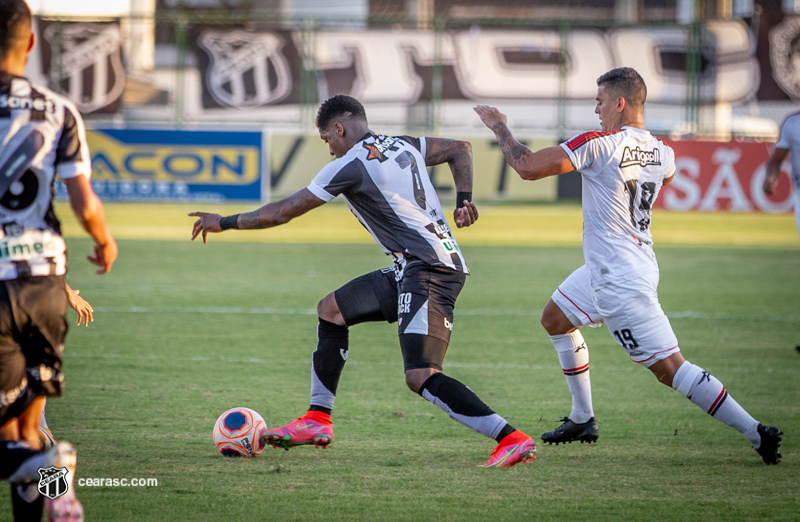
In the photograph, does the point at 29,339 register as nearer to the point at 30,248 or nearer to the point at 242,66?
the point at 30,248

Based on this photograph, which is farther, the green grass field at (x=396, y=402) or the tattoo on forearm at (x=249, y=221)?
the tattoo on forearm at (x=249, y=221)

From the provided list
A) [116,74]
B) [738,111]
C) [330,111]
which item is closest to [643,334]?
[330,111]

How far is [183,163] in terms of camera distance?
21.8 metres

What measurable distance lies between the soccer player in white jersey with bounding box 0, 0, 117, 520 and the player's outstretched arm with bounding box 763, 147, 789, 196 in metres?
6.21

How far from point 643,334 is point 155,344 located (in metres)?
4.66

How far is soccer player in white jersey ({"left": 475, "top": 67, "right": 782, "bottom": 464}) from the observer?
16.7ft

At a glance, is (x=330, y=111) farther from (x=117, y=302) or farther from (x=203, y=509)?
(x=117, y=302)

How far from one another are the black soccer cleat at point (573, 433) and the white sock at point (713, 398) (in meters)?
0.65

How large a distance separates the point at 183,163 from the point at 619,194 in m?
17.8

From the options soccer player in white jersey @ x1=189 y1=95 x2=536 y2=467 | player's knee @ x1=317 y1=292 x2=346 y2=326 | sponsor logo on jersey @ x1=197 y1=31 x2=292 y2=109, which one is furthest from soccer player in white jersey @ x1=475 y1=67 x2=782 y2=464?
sponsor logo on jersey @ x1=197 y1=31 x2=292 y2=109

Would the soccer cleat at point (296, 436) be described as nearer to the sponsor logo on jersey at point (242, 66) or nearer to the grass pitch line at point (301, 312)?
the grass pitch line at point (301, 312)

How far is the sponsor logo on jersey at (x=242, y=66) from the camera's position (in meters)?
24.0

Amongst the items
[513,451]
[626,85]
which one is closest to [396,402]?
[513,451]

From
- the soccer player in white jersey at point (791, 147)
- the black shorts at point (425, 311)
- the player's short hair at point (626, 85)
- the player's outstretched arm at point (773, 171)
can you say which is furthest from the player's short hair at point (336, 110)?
the soccer player in white jersey at point (791, 147)
